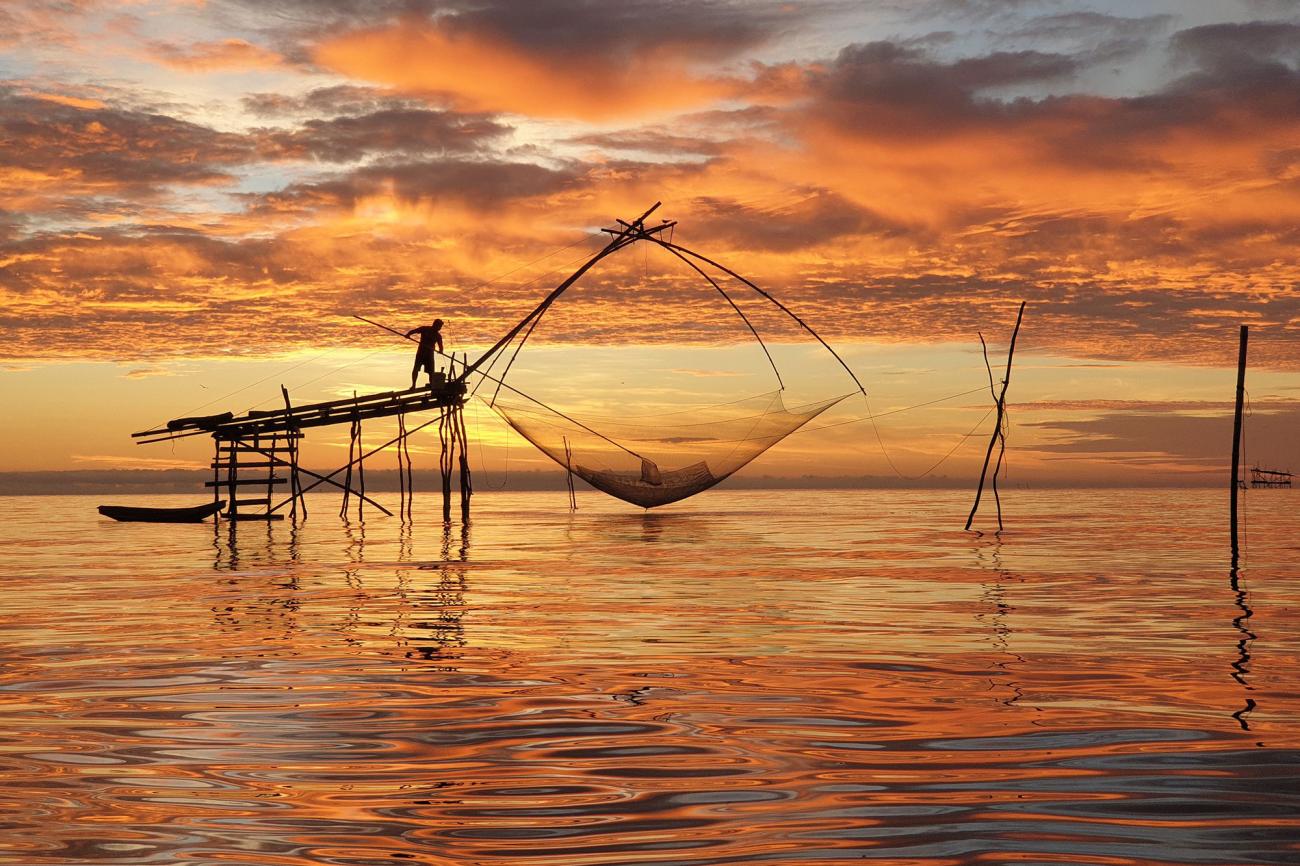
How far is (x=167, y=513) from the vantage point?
39906 millimetres

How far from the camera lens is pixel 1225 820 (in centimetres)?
486

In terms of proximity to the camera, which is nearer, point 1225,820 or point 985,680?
point 1225,820

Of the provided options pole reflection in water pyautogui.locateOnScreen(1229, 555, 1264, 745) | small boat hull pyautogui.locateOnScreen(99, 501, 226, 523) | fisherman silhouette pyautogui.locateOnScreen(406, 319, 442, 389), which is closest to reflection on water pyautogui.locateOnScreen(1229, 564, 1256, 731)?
pole reflection in water pyautogui.locateOnScreen(1229, 555, 1264, 745)

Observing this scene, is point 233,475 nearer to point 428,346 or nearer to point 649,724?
point 428,346

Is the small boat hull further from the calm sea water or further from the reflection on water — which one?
the reflection on water

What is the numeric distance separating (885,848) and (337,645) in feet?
22.1

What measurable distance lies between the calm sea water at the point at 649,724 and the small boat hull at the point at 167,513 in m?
24.0

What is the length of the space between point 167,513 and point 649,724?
36.8 metres

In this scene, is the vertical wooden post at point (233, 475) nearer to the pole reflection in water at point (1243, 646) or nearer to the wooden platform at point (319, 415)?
the wooden platform at point (319, 415)

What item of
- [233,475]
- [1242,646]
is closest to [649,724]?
[1242,646]

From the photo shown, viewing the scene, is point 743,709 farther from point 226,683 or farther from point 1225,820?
point 226,683

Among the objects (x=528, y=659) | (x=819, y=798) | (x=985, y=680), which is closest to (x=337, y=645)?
(x=528, y=659)

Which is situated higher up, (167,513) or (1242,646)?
(1242,646)

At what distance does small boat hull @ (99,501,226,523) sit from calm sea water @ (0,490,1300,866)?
2401 cm
